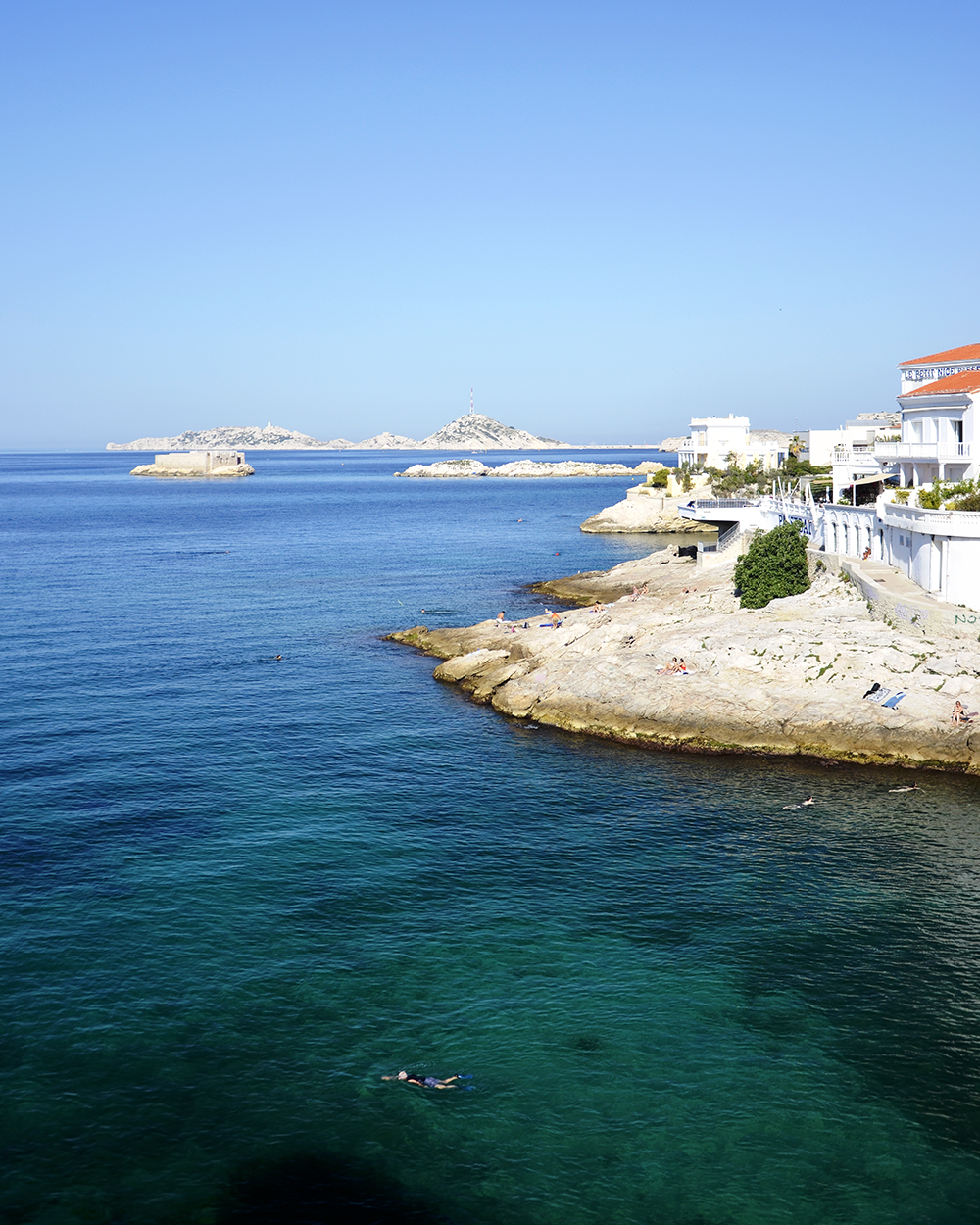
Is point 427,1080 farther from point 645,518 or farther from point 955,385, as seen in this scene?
point 645,518

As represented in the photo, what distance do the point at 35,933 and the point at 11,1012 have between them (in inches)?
182

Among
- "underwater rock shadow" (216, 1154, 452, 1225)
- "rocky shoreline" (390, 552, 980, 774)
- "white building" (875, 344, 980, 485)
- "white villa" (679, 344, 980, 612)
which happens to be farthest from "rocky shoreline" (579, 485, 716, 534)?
"underwater rock shadow" (216, 1154, 452, 1225)

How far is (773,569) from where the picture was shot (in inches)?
2867

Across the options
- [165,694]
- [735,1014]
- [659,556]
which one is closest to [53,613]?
[165,694]

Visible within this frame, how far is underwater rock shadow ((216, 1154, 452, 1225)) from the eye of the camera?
23.7 m

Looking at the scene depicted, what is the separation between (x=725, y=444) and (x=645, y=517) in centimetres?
1752

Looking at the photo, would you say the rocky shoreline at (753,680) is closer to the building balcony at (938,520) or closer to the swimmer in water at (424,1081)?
the building balcony at (938,520)

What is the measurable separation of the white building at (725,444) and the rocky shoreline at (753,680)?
301 feet

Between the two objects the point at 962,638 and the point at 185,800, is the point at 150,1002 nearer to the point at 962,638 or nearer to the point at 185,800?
the point at 185,800

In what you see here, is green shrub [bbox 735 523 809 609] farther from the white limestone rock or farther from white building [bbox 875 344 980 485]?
the white limestone rock

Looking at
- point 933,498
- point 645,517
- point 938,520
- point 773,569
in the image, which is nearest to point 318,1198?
point 938,520

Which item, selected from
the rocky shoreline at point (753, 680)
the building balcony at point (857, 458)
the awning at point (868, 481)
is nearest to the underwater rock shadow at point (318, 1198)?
the rocky shoreline at point (753, 680)

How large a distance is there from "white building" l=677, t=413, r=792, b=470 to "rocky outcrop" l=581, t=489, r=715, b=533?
333 inches

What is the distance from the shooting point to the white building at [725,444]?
16125 cm
